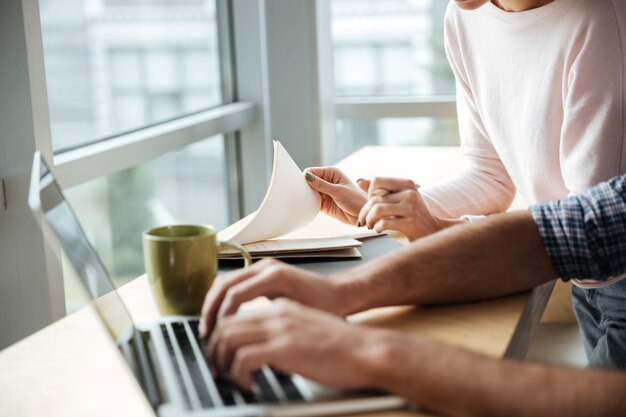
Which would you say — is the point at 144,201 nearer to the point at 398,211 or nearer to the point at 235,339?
the point at 398,211

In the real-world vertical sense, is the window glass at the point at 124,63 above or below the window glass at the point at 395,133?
above

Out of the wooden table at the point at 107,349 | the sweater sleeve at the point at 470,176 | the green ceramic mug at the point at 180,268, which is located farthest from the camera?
the sweater sleeve at the point at 470,176

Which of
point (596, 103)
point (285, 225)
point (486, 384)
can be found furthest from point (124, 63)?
point (486, 384)

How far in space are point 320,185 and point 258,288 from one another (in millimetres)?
494

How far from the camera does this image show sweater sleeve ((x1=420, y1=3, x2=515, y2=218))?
59.9 inches

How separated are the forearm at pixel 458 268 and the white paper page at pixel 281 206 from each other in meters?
0.27

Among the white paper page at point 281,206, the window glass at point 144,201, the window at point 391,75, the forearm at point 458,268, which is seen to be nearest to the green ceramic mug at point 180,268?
the forearm at point 458,268

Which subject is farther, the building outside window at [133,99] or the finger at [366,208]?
the building outside window at [133,99]

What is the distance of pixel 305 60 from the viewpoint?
9.55ft

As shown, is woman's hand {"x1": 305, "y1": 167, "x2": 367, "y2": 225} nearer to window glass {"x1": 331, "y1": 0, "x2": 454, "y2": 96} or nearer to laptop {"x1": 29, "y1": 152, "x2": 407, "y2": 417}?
laptop {"x1": 29, "y1": 152, "x2": 407, "y2": 417}

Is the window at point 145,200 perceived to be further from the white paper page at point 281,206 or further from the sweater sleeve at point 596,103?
the sweater sleeve at point 596,103

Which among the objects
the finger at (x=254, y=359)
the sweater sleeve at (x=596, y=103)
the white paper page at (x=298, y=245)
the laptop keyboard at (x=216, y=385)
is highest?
the sweater sleeve at (x=596, y=103)

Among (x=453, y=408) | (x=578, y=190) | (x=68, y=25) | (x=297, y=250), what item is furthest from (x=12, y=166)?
(x=453, y=408)

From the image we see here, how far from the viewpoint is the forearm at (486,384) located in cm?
69
